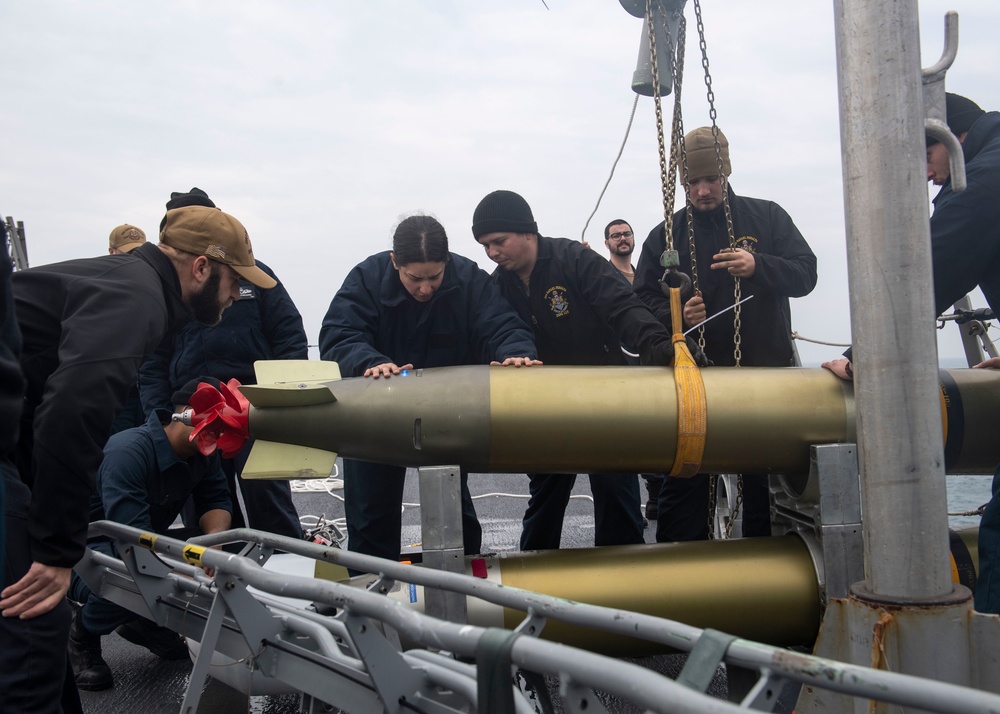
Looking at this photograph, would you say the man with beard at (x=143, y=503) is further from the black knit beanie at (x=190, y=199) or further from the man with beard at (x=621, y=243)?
the man with beard at (x=621, y=243)

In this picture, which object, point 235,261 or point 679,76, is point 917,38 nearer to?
point 679,76

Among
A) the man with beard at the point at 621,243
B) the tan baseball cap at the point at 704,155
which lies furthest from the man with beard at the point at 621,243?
the tan baseball cap at the point at 704,155

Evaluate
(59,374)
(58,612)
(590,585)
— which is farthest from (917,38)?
(58,612)

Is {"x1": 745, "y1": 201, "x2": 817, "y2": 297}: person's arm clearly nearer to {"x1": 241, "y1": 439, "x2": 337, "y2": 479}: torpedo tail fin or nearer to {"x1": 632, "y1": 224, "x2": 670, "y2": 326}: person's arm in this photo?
{"x1": 632, "y1": 224, "x2": 670, "y2": 326}: person's arm

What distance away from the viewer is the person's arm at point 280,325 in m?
3.93

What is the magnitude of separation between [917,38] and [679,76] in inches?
43.9

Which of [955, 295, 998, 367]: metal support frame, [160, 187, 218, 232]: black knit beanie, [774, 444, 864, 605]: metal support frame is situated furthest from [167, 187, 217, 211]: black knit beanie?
[955, 295, 998, 367]: metal support frame

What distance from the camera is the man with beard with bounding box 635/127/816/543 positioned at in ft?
11.2

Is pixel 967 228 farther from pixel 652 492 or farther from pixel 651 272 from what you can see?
pixel 652 492

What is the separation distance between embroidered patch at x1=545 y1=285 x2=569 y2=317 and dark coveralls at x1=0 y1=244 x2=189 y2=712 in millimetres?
1805

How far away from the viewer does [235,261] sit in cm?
250

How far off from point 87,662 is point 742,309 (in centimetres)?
289

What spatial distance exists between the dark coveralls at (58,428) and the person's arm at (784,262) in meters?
2.22

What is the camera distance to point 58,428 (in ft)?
5.94
